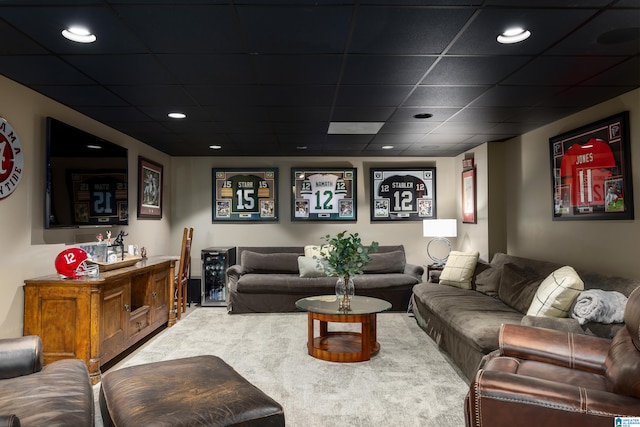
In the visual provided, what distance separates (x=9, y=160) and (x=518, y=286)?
4.56 meters

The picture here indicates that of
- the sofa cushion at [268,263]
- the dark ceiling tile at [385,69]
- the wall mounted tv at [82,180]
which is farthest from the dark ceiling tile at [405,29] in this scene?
the sofa cushion at [268,263]

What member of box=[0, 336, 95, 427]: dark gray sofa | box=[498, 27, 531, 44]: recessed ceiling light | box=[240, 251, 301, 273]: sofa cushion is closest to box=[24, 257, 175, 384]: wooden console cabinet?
box=[0, 336, 95, 427]: dark gray sofa

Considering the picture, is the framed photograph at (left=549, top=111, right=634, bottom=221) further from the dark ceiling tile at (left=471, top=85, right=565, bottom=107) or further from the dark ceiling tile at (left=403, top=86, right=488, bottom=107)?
the dark ceiling tile at (left=403, top=86, right=488, bottom=107)

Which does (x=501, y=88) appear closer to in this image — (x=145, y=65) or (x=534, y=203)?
(x=534, y=203)

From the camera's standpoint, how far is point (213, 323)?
5.33 m

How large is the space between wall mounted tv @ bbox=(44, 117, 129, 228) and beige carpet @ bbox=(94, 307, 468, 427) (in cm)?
146

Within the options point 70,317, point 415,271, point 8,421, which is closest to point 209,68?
point 70,317

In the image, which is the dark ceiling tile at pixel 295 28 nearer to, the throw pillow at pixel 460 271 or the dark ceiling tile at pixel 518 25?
the dark ceiling tile at pixel 518 25

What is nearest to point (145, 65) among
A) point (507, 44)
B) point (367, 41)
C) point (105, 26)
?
point (105, 26)

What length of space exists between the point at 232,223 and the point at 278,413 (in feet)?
17.6

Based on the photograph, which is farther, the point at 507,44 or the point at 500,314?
the point at 500,314

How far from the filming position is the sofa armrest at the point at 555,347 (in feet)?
7.67

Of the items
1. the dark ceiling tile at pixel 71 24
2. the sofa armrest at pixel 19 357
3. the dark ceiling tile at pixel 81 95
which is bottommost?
the sofa armrest at pixel 19 357

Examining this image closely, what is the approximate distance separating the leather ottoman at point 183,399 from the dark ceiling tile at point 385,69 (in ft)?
7.16
